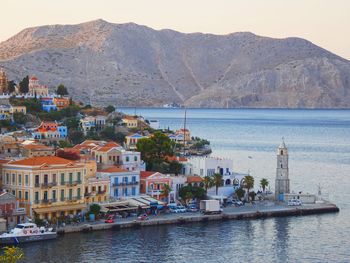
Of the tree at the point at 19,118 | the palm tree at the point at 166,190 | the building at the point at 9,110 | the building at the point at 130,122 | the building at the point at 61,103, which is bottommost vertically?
the palm tree at the point at 166,190

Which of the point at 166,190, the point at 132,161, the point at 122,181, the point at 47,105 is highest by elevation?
the point at 47,105

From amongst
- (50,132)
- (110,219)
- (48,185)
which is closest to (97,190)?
(110,219)

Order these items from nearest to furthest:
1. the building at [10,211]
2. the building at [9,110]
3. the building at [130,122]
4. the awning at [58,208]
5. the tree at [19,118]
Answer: the building at [10,211] → the awning at [58,208] → the building at [9,110] → the tree at [19,118] → the building at [130,122]

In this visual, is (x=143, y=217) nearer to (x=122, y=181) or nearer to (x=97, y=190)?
(x=97, y=190)

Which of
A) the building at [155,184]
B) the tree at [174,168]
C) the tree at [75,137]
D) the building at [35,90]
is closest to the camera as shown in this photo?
the building at [155,184]

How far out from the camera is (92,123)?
8150cm

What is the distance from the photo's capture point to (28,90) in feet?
299

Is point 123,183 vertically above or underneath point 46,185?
underneath

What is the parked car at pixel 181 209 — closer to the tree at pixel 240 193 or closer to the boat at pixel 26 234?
the tree at pixel 240 193

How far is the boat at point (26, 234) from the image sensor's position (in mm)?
38250

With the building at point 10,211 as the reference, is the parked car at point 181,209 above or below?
below

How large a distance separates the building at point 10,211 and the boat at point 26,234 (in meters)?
1.62

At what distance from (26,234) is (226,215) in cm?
1299

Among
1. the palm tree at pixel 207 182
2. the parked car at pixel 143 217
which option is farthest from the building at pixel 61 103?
the parked car at pixel 143 217
